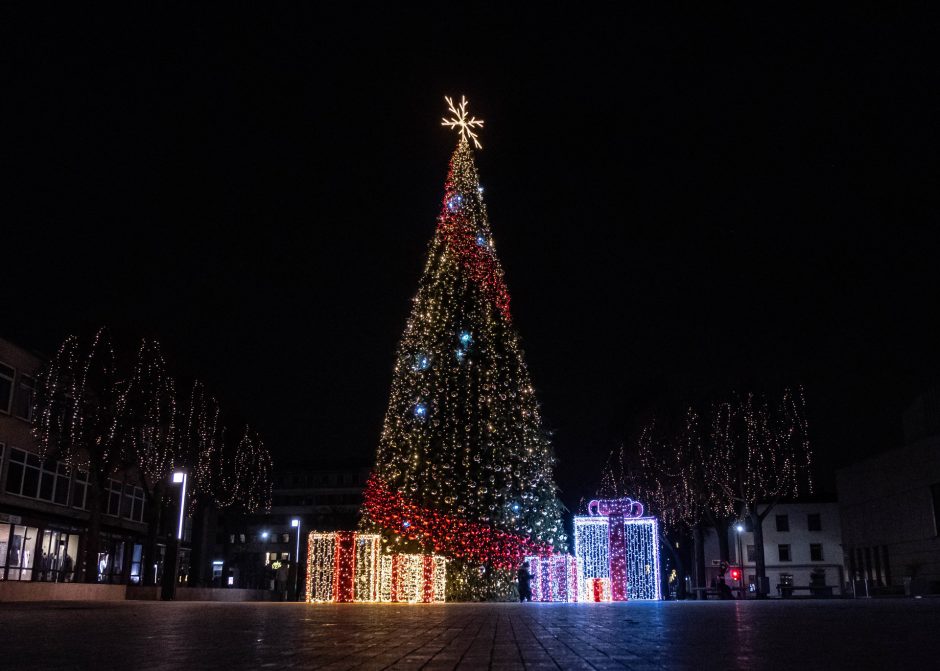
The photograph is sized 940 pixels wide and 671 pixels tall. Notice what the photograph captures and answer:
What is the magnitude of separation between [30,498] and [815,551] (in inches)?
2584

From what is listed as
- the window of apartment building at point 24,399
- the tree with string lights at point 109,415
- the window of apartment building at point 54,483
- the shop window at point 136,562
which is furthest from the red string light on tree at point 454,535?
the shop window at point 136,562

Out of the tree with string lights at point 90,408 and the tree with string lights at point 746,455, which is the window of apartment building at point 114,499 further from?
the tree with string lights at point 746,455

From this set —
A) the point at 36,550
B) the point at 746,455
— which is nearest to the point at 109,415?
the point at 36,550

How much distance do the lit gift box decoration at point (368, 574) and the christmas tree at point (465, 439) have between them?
Answer: 1941 millimetres

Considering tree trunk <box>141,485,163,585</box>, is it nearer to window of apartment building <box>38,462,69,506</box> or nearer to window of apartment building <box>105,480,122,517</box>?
window of apartment building <box>38,462,69,506</box>

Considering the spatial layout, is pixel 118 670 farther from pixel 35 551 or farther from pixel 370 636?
pixel 35 551

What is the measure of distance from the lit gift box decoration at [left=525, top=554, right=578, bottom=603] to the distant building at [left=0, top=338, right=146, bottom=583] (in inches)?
837

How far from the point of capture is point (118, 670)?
18.4ft

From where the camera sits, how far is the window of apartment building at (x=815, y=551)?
81000 mm

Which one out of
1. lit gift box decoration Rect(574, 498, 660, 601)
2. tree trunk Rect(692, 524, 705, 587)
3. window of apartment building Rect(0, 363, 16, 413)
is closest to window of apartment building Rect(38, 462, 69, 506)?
window of apartment building Rect(0, 363, 16, 413)

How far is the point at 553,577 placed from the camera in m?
29.9

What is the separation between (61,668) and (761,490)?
4239cm

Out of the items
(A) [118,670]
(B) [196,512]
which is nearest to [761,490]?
(B) [196,512]

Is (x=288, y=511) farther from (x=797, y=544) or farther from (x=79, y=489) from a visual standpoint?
(x=79, y=489)
